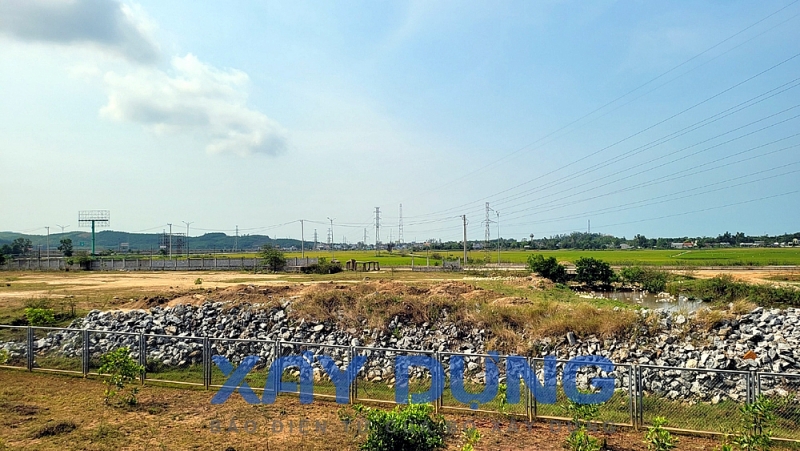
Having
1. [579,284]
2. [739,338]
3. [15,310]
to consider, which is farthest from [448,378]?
[579,284]

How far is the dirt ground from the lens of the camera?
9703mm

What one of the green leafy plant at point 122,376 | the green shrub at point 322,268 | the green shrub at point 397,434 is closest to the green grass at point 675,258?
the green shrub at point 322,268

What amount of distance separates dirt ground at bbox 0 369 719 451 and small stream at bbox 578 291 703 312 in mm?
22595

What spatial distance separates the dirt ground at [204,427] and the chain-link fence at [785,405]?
170 cm

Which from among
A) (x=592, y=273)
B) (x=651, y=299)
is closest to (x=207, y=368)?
(x=651, y=299)

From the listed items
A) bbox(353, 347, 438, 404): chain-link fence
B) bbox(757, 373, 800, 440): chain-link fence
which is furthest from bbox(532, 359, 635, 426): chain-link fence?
bbox(353, 347, 438, 404): chain-link fence

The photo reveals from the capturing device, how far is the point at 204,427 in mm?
10727

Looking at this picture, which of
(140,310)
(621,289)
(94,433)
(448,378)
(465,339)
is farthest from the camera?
(621,289)

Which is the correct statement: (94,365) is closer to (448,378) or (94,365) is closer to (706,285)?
(448,378)

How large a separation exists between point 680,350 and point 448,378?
348 inches

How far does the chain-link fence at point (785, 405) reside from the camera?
1004cm

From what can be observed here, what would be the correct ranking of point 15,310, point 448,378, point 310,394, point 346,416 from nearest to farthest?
point 346,416
point 310,394
point 448,378
point 15,310

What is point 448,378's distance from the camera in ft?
48.6

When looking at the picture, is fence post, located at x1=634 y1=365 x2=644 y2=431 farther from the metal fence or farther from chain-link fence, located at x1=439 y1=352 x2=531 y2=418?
chain-link fence, located at x1=439 y1=352 x2=531 y2=418
